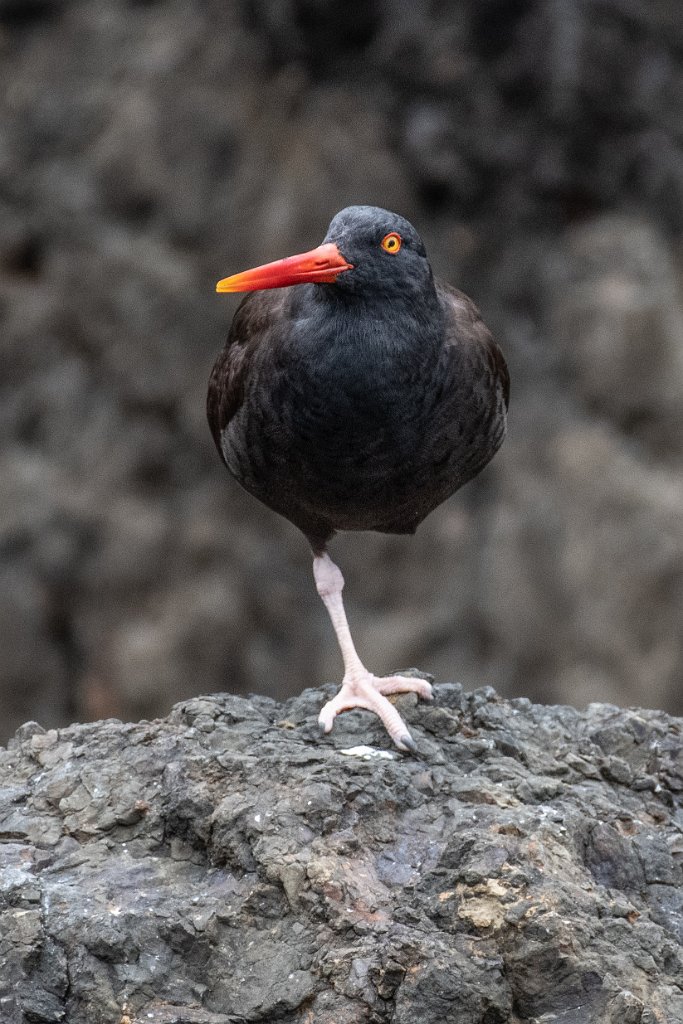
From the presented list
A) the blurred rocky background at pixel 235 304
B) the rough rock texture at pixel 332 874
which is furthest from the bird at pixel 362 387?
the blurred rocky background at pixel 235 304

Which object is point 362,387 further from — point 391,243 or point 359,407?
point 391,243

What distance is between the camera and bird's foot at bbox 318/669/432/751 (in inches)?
160

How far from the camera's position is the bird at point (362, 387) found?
3973 millimetres

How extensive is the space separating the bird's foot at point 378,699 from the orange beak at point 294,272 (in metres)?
1.28

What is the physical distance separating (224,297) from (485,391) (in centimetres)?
433

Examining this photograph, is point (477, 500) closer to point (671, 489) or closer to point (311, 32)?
point (671, 489)

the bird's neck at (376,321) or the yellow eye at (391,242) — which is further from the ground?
the yellow eye at (391,242)

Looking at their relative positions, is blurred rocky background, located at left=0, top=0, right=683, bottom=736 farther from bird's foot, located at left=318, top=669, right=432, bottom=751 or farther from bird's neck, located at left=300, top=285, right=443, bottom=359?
bird's neck, located at left=300, top=285, right=443, bottom=359

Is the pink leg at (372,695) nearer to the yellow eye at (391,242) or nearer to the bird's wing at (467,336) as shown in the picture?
the bird's wing at (467,336)

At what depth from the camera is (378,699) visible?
4.21 metres

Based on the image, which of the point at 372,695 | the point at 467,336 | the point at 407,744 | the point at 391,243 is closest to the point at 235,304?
the point at 467,336

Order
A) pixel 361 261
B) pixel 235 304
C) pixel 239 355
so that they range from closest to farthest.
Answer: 1. pixel 361 261
2. pixel 239 355
3. pixel 235 304

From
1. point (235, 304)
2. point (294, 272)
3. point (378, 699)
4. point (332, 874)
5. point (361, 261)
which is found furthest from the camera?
point (235, 304)

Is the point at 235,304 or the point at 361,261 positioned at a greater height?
the point at 235,304
